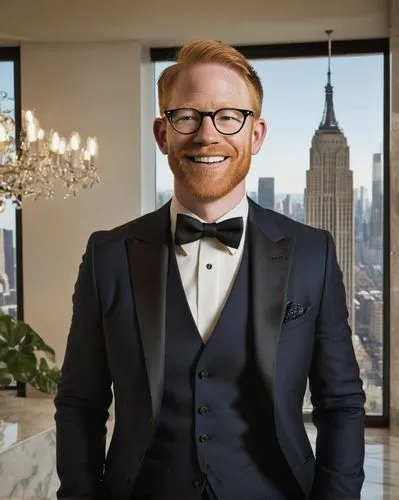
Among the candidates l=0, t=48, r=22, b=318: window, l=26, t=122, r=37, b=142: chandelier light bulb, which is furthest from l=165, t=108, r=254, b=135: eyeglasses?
l=0, t=48, r=22, b=318: window

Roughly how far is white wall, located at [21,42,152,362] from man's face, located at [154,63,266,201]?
13.6 feet

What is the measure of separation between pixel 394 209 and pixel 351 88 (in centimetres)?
100

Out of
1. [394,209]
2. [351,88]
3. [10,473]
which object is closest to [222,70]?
[10,473]

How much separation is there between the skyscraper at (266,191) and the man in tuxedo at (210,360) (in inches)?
170

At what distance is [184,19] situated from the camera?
5000 millimetres

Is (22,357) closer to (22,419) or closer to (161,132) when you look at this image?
(22,419)

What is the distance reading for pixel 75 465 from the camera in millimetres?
1199

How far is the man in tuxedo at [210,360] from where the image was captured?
3.79 ft

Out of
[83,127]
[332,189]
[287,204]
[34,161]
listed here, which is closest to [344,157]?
[332,189]

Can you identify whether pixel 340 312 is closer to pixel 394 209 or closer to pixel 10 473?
pixel 10 473

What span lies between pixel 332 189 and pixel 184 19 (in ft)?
5.34

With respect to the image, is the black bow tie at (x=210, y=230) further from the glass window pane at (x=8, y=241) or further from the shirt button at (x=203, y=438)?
the glass window pane at (x=8, y=241)

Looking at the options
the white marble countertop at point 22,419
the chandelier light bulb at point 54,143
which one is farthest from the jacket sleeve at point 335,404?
the chandelier light bulb at point 54,143

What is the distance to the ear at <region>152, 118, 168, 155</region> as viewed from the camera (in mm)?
1134
